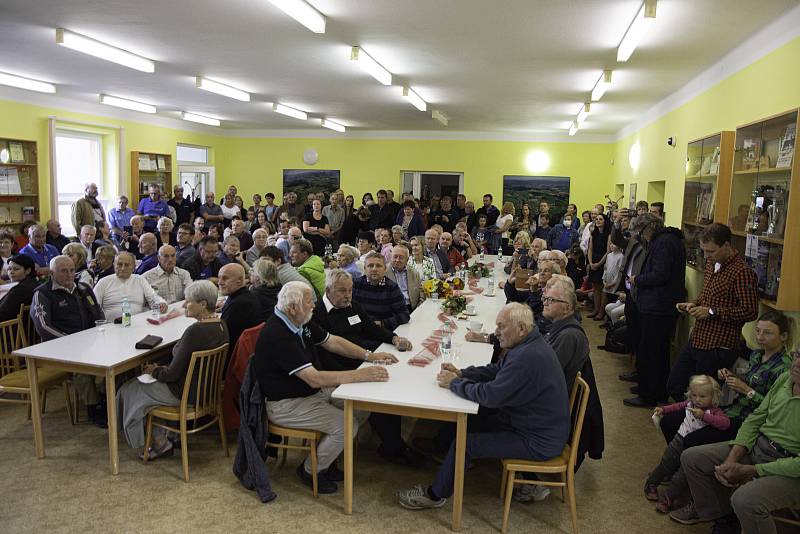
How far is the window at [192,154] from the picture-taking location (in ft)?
50.2

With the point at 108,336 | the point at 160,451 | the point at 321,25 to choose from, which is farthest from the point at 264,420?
the point at 321,25

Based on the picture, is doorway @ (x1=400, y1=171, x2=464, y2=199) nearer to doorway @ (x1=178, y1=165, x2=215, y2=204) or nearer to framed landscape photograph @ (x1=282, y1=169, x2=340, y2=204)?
framed landscape photograph @ (x1=282, y1=169, x2=340, y2=204)

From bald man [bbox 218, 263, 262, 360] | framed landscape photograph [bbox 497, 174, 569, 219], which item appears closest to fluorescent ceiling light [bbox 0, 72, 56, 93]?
bald man [bbox 218, 263, 262, 360]

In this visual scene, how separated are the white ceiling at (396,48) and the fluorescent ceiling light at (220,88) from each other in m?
0.24

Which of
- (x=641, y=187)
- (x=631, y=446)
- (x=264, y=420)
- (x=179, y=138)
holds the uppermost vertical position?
(x=179, y=138)

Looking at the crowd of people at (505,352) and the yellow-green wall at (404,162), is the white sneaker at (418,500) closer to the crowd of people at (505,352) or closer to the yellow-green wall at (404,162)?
the crowd of people at (505,352)

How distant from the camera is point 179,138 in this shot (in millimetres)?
14641

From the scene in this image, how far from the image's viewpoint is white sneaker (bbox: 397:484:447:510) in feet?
11.8

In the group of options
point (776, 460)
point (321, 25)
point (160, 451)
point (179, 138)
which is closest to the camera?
point (776, 460)

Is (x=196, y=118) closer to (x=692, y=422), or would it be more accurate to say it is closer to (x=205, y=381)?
(x=205, y=381)

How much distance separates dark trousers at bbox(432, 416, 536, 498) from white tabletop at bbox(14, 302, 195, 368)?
2.15 m

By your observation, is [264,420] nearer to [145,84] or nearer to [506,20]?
[506,20]

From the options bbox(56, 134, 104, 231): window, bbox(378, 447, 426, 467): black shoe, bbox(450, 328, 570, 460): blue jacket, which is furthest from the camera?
bbox(56, 134, 104, 231): window

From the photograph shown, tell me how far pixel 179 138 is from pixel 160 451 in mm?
11995
